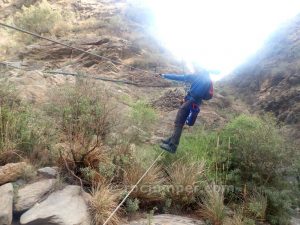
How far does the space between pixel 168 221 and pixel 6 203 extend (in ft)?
8.58

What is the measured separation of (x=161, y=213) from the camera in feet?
24.1

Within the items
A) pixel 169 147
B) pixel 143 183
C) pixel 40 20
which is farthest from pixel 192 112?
pixel 40 20

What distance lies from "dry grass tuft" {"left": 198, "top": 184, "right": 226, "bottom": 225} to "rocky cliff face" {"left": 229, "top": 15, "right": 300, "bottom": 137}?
10.2 m

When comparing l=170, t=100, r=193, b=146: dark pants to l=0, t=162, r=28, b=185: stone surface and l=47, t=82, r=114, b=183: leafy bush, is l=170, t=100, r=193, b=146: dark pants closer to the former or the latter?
l=47, t=82, r=114, b=183: leafy bush

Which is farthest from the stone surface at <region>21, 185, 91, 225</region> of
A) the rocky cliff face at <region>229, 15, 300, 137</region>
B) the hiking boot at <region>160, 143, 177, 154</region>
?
the rocky cliff face at <region>229, 15, 300, 137</region>

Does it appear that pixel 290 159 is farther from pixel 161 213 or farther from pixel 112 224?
pixel 112 224

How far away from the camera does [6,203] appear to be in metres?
5.60

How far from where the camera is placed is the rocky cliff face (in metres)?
18.0

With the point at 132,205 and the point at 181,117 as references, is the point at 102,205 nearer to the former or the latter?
the point at 132,205

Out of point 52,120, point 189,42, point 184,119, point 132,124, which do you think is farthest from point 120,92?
point 189,42

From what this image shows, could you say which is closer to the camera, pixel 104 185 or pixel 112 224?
pixel 112 224

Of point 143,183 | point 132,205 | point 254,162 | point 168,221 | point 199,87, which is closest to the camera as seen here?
point 132,205

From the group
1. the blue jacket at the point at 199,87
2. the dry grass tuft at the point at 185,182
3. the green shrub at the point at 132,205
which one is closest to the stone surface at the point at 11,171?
the green shrub at the point at 132,205

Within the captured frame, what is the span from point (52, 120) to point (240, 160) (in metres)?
4.09
